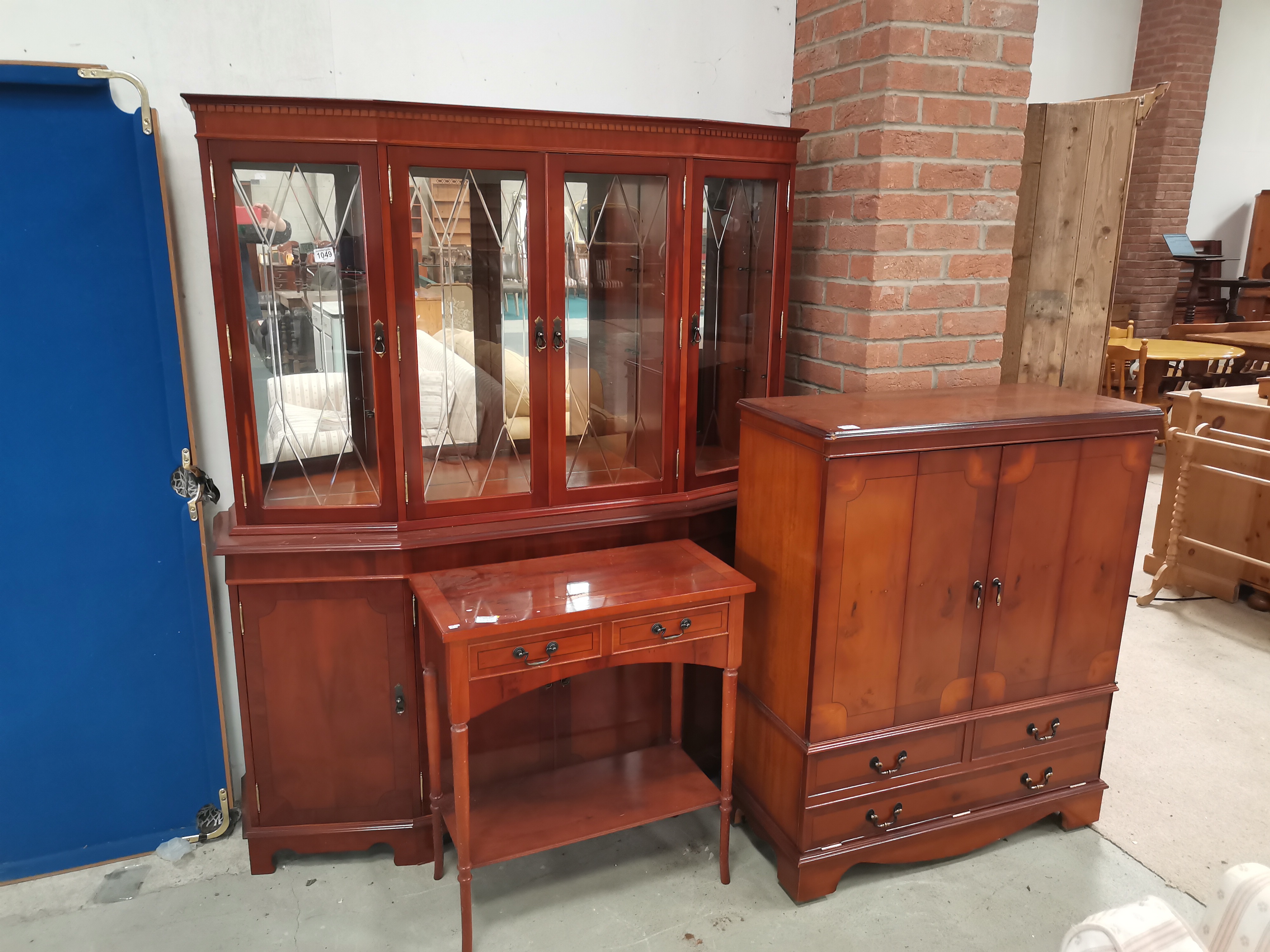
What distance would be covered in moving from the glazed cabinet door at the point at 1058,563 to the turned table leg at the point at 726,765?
27.4 inches

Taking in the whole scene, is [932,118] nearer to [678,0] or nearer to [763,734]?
[678,0]

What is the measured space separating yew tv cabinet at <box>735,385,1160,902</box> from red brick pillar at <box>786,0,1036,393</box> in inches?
8.3

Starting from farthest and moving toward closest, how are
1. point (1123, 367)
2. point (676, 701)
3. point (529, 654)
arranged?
point (1123, 367), point (676, 701), point (529, 654)

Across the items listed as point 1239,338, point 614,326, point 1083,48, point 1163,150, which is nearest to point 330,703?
point 614,326

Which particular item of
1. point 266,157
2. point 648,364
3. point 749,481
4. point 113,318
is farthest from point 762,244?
point 113,318

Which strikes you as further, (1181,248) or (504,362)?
(1181,248)

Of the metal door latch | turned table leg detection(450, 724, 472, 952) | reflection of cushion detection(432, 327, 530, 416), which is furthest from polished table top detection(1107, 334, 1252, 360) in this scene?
the metal door latch

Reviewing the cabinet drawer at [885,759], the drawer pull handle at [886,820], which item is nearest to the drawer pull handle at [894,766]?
the cabinet drawer at [885,759]

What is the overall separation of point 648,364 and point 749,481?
1.46 feet

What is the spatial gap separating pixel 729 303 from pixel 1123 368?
5.04m

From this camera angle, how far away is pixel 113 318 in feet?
7.31

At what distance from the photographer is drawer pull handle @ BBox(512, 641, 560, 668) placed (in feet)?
6.71

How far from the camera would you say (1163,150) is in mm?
8352

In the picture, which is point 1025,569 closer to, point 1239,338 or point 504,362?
point 504,362
